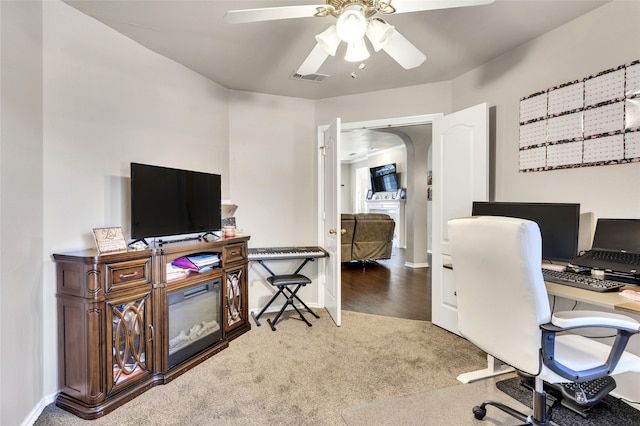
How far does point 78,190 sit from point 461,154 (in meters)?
3.06

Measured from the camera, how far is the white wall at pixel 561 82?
1.98 metres

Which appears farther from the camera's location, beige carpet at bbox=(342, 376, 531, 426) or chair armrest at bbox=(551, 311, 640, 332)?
beige carpet at bbox=(342, 376, 531, 426)

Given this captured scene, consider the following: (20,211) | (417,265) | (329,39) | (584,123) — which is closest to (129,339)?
(20,211)

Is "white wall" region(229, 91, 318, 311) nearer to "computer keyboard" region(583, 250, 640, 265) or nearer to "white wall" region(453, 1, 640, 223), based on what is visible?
"white wall" region(453, 1, 640, 223)

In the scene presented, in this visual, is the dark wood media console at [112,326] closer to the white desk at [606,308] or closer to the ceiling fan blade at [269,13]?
the ceiling fan blade at [269,13]

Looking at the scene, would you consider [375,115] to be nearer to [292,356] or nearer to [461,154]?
[461,154]

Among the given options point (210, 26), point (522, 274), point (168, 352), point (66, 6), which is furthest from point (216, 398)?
point (66, 6)

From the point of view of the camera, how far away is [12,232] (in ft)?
5.39

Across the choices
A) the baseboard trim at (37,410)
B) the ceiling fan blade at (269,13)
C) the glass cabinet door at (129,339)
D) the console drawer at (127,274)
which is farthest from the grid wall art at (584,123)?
the baseboard trim at (37,410)

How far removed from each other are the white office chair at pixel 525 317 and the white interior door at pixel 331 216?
5.58 feet

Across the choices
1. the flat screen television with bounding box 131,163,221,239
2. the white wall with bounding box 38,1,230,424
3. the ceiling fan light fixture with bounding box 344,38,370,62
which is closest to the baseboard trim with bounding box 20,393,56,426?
the white wall with bounding box 38,1,230,424

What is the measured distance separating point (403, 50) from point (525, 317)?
1517 mm

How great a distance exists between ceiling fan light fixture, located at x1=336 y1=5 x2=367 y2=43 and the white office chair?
107 cm

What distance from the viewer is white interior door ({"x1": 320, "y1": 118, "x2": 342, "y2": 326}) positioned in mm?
3193
